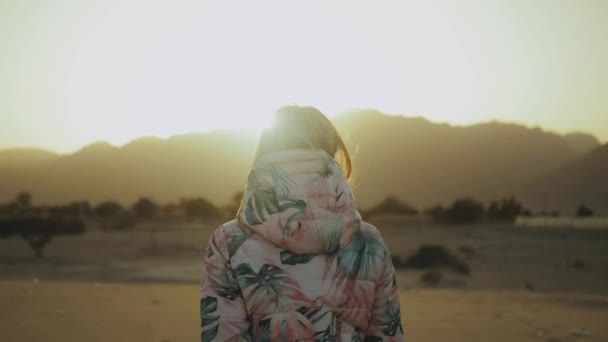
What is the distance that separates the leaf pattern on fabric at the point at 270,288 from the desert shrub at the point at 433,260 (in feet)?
73.9

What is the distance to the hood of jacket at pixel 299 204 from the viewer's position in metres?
2.40

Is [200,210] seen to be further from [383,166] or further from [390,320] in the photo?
[390,320]

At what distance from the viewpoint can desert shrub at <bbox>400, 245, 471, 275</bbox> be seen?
81.8 ft

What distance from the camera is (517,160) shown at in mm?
96625

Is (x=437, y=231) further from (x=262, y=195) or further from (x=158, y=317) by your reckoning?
(x=262, y=195)

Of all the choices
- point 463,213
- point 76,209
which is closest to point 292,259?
point 463,213

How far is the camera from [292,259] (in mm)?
2449

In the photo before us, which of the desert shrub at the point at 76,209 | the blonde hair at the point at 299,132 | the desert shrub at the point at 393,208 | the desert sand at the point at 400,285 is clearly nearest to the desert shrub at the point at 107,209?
the desert shrub at the point at 76,209

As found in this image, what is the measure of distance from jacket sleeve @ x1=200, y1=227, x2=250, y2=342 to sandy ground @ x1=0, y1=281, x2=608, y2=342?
5735 millimetres

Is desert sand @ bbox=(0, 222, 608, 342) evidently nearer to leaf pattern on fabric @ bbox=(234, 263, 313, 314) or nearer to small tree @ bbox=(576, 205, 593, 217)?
leaf pattern on fabric @ bbox=(234, 263, 313, 314)

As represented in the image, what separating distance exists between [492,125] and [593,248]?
77.4 m

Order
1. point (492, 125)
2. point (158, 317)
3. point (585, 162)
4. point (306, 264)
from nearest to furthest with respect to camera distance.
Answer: point (306, 264) → point (158, 317) → point (585, 162) → point (492, 125)

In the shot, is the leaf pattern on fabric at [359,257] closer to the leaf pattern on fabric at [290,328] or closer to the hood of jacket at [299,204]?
the hood of jacket at [299,204]

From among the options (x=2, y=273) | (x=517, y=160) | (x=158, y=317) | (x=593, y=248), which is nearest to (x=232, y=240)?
(x=158, y=317)
